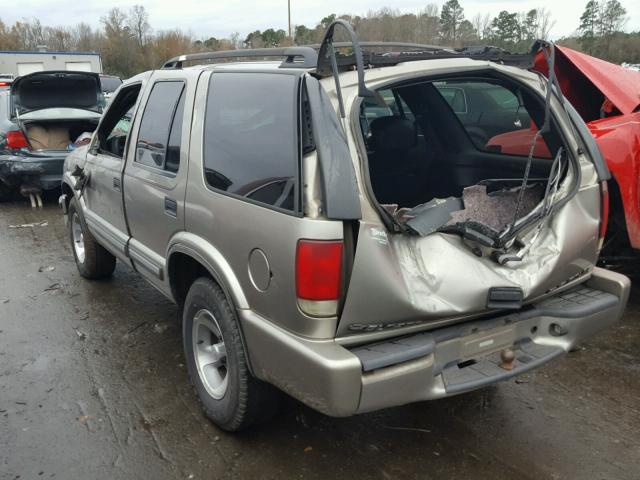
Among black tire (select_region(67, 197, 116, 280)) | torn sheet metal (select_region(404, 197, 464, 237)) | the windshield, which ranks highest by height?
torn sheet metal (select_region(404, 197, 464, 237))

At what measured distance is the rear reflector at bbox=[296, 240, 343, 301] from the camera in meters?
2.28

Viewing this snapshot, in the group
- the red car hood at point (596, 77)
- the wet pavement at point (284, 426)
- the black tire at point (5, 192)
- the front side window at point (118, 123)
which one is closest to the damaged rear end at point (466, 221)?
the wet pavement at point (284, 426)

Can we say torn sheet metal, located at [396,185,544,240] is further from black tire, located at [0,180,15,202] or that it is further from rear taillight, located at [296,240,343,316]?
black tire, located at [0,180,15,202]

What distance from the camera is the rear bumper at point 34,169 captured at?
8.09m

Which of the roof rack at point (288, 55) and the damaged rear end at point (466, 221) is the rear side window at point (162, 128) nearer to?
the roof rack at point (288, 55)

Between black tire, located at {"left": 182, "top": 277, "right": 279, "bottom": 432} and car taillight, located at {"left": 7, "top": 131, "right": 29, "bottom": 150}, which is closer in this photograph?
black tire, located at {"left": 182, "top": 277, "right": 279, "bottom": 432}

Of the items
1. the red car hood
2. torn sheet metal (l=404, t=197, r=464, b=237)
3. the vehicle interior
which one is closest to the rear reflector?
torn sheet metal (l=404, t=197, r=464, b=237)

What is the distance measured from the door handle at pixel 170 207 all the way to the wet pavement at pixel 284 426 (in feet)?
3.60

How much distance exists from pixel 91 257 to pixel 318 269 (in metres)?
3.63

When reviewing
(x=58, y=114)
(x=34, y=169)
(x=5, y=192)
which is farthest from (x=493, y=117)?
(x=5, y=192)

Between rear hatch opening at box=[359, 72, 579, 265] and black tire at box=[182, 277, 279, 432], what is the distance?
3.92 feet

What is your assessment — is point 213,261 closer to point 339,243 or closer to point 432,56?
point 339,243

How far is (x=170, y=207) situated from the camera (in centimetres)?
326

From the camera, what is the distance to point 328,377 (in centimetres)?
223
